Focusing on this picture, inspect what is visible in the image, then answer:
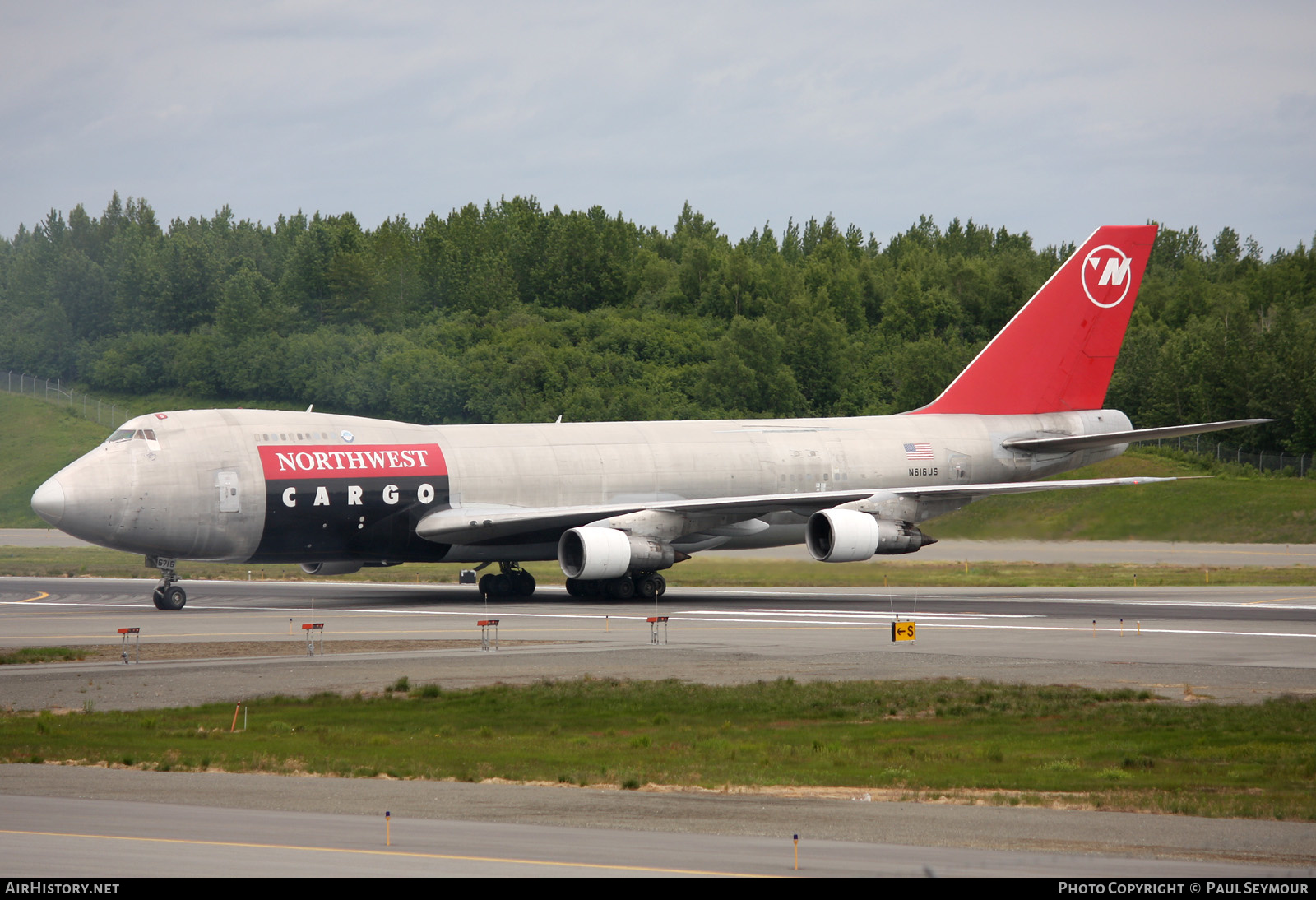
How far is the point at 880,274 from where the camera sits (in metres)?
135

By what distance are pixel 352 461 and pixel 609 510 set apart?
6.92 metres

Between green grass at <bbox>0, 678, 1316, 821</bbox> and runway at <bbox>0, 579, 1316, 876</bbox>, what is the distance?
3.18ft

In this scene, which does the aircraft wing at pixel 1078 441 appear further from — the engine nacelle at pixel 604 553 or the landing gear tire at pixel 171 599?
the landing gear tire at pixel 171 599

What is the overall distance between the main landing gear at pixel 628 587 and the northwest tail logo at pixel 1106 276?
18.4m

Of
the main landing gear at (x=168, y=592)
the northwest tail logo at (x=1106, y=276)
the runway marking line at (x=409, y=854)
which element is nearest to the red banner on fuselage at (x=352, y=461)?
the main landing gear at (x=168, y=592)

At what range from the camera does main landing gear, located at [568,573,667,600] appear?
A: 37.6 metres

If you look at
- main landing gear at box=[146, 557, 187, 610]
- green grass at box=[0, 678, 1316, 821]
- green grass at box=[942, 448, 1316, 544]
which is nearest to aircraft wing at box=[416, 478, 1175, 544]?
main landing gear at box=[146, 557, 187, 610]

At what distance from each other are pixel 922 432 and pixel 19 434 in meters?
78.1

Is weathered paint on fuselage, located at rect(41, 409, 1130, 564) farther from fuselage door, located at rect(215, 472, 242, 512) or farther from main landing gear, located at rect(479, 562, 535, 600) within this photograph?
→ main landing gear, located at rect(479, 562, 535, 600)

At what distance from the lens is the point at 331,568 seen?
38.7 metres

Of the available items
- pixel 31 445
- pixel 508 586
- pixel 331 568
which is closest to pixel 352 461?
pixel 331 568

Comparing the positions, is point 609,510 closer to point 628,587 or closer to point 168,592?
point 628,587

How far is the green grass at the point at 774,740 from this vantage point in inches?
570
